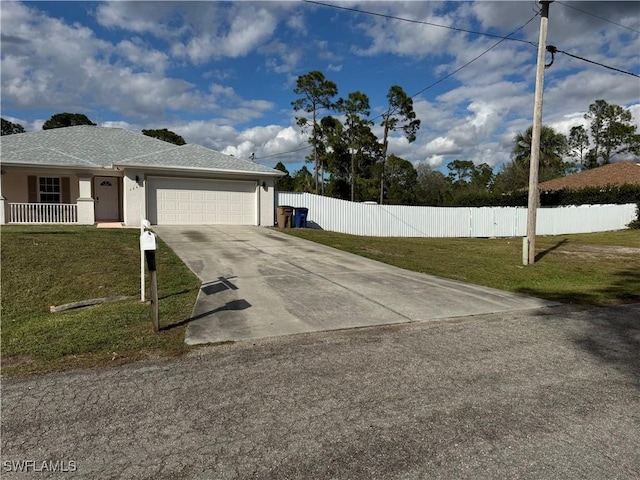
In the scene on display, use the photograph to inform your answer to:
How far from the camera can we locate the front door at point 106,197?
19391mm

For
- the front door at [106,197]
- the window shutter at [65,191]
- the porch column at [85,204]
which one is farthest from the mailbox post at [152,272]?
the window shutter at [65,191]

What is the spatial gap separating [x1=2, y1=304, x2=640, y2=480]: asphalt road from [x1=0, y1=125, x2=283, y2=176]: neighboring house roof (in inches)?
578

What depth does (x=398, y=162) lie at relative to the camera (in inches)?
1439

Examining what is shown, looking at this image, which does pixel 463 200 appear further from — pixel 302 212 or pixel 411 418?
pixel 411 418

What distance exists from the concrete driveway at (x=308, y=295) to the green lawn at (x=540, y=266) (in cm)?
106

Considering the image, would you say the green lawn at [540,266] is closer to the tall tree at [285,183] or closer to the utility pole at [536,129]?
the utility pole at [536,129]

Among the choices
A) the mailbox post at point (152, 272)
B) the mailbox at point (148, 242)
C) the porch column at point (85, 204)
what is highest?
the porch column at point (85, 204)

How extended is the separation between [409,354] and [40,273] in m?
6.97

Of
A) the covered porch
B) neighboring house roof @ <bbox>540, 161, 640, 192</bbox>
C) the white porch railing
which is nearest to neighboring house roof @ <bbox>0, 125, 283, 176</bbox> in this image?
the covered porch

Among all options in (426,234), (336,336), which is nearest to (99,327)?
(336,336)

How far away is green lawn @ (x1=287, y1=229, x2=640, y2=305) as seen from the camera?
891 centimetres

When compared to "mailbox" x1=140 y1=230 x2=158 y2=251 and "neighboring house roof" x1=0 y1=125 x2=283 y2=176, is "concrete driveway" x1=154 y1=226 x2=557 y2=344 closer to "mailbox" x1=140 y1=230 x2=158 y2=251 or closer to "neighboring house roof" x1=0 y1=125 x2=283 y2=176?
"mailbox" x1=140 y1=230 x2=158 y2=251

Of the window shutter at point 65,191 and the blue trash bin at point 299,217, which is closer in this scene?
the window shutter at point 65,191

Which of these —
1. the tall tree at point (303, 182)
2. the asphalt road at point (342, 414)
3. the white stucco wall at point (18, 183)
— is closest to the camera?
the asphalt road at point (342, 414)
